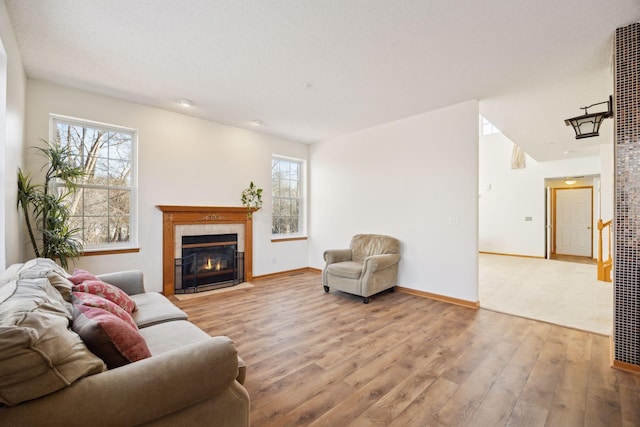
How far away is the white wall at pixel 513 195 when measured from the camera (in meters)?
7.61

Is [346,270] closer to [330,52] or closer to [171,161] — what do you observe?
[330,52]

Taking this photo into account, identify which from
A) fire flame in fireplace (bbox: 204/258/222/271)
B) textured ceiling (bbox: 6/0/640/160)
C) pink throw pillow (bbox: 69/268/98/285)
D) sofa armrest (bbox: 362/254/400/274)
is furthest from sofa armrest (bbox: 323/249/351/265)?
pink throw pillow (bbox: 69/268/98/285)

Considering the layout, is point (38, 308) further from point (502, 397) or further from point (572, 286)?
point (572, 286)

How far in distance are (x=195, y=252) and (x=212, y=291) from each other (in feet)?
2.22

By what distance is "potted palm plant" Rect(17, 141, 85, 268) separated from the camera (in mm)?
2846

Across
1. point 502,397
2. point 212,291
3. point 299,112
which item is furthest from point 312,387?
point 299,112

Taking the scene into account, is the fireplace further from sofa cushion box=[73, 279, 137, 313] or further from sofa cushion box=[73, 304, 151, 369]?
sofa cushion box=[73, 304, 151, 369]

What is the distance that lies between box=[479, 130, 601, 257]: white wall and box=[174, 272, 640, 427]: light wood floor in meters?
5.80

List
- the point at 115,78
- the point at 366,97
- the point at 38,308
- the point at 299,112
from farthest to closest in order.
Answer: the point at 299,112
the point at 366,97
the point at 115,78
the point at 38,308

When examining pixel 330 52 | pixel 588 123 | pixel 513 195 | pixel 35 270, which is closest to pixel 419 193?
pixel 588 123

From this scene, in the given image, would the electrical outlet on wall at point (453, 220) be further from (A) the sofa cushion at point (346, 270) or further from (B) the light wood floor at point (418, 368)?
(A) the sofa cushion at point (346, 270)

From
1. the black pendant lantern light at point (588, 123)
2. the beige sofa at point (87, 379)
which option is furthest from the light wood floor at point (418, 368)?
the black pendant lantern light at point (588, 123)

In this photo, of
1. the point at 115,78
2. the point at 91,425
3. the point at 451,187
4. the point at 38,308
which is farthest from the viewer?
the point at 451,187

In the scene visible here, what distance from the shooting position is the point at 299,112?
Answer: 430 cm
